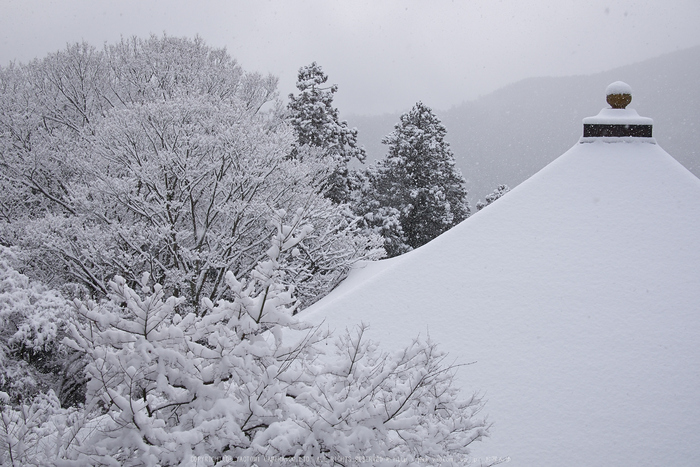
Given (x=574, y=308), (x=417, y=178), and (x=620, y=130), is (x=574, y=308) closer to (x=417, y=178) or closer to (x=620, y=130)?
(x=620, y=130)

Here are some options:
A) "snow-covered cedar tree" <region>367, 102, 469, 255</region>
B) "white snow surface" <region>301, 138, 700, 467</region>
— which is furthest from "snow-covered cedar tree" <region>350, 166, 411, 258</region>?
"white snow surface" <region>301, 138, 700, 467</region>

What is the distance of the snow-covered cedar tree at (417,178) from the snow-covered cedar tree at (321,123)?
263 cm

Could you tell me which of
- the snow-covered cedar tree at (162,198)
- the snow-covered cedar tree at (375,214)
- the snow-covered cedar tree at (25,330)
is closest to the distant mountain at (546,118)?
the snow-covered cedar tree at (375,214)

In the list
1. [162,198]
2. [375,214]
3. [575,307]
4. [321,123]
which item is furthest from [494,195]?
[575,307]

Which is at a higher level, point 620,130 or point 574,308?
point 620,130

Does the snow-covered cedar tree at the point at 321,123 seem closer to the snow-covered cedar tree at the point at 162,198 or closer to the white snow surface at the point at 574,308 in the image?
the snow-covered cedar tree at the point at 162,198

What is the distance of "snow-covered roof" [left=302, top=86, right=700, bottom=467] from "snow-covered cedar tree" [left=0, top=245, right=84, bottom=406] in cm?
488

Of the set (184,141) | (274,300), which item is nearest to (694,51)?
(184,141)

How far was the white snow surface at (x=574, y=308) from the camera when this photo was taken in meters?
4.10

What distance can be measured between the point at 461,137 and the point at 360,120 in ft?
54.5

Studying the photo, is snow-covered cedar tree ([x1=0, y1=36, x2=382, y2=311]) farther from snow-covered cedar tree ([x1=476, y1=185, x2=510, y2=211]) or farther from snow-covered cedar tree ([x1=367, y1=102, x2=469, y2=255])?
snow-covered cedar tree ([x1=476, y1=185, x2=510, y2=211])

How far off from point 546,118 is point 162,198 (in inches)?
1892

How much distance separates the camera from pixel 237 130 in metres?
11.6

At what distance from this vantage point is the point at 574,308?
519 cm
